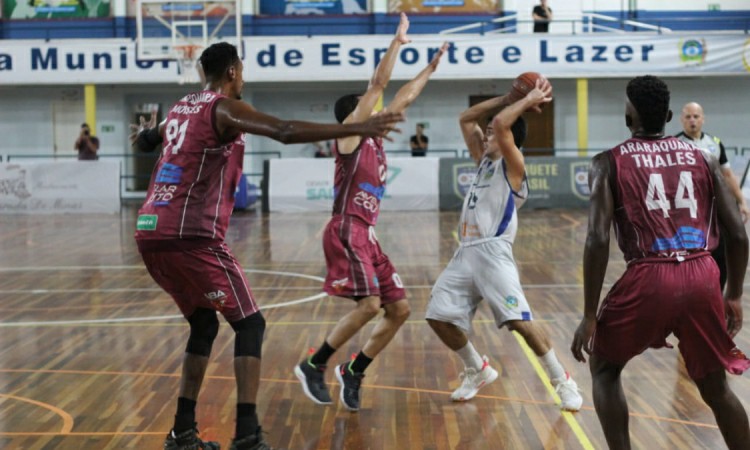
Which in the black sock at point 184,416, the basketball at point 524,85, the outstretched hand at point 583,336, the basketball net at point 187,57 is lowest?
the black sock at point 184,416

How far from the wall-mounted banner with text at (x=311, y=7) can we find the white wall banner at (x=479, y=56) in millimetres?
3812

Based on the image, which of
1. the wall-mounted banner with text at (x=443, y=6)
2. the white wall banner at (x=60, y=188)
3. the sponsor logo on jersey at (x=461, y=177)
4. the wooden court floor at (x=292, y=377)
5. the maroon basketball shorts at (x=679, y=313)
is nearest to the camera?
the maroon basketball shorts at (x=679, y=313)

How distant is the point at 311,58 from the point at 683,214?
21.0m

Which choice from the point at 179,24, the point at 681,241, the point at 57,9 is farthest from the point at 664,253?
the point at 57,9

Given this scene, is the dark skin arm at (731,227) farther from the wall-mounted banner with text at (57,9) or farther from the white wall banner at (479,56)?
the wall-mounted banner with text at (57,9)

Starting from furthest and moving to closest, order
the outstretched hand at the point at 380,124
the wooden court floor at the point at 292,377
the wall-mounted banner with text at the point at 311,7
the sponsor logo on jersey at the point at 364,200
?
the wall-mounted banner with text at the point at 311,7 → the sponsor logo on jersey at the point at 364,200 → the wooden court floor at the point at 292,377 → the outstretched hand at the point at 380,124

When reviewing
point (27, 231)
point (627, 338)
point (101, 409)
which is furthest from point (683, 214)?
point (27, 231)

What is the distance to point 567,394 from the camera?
5.81 meters

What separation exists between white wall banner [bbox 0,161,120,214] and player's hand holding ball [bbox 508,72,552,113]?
669 inches

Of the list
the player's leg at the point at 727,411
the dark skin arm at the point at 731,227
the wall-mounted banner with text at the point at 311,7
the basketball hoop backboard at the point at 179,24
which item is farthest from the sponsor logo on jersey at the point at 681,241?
the wall-mounted banner with text at the point at 311,7

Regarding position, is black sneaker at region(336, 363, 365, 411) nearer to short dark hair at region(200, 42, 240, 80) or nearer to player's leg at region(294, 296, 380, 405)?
player's leg at region(294, 296, 380, 405)

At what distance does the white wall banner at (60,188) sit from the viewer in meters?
21.6

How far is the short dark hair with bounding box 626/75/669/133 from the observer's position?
4.14 m

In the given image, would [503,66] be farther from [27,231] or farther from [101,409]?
[101,409]
